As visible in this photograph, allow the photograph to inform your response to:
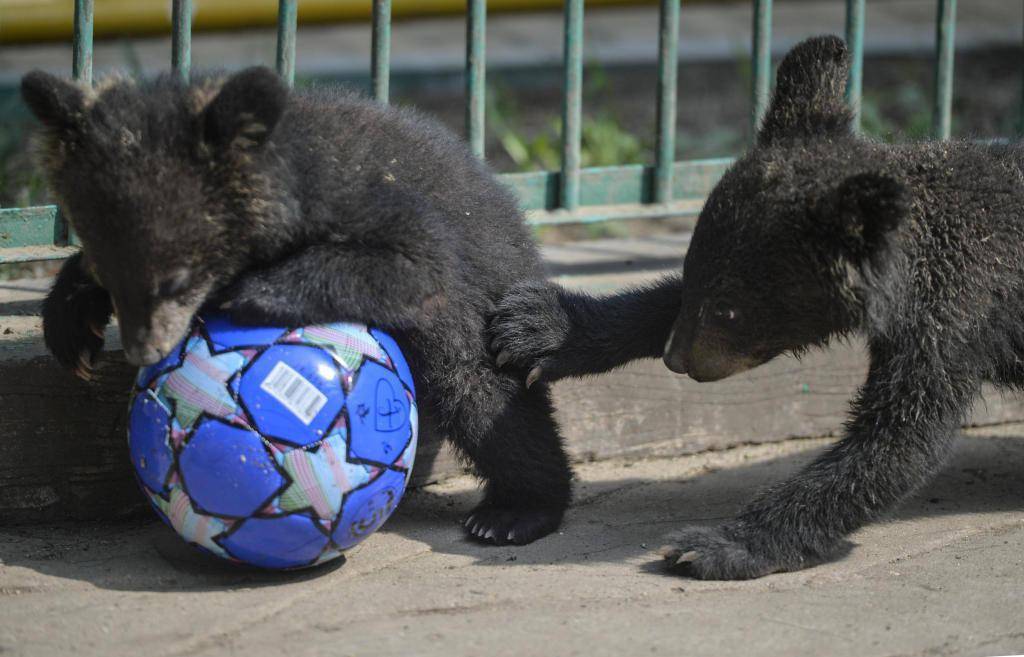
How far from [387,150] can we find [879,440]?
2125 millimetres

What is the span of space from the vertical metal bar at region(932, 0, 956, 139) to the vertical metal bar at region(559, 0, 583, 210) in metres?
2.13

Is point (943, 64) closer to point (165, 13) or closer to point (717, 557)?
point (717, 557)

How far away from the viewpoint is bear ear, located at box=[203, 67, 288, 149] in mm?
4199

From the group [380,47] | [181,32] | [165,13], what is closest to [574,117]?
[380,47]

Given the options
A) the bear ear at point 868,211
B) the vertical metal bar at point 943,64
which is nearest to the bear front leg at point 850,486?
the bear ear at point 868,211

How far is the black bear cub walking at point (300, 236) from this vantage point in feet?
14.0

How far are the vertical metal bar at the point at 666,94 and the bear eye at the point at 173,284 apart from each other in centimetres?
316

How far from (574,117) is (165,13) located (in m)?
5.32

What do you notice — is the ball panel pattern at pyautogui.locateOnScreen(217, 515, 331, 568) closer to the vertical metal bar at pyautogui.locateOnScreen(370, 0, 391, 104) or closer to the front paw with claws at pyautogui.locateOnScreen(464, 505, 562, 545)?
the front paw with claws at pyautogui.locateOnScreen(464, 505, 562, 545)

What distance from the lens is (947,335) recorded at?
15.8 ft

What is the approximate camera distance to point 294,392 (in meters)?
4.21

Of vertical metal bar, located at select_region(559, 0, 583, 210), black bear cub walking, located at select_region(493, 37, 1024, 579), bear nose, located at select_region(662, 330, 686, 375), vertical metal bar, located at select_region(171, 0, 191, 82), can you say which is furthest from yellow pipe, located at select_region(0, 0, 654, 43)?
bear nose, located at select_region(662, 330, 686, 375)

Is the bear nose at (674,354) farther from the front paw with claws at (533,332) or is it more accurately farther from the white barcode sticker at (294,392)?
the white barcode sticker at (294,392)

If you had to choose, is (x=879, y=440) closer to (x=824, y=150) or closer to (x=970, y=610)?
(x=970, y=610)
